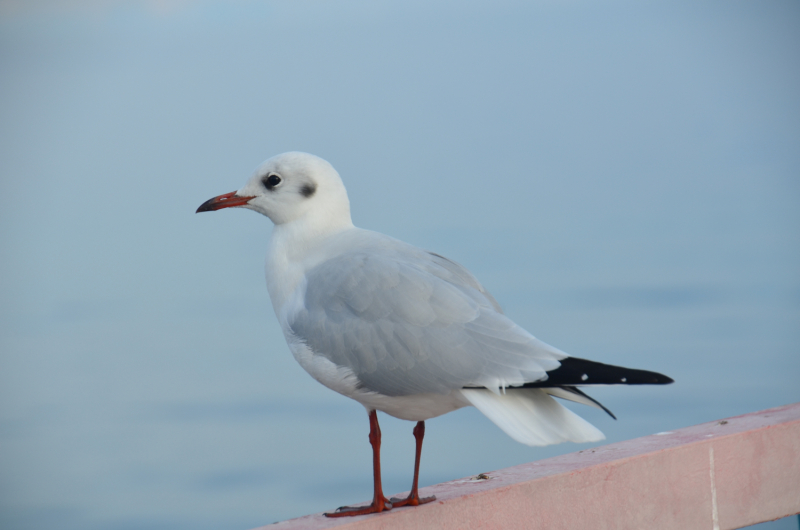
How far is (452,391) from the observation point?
6.97 ft

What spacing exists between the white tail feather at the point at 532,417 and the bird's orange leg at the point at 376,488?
0.39m

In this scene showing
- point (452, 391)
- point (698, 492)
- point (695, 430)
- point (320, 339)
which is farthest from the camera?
point (695, 430)

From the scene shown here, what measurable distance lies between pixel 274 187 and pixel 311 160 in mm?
142

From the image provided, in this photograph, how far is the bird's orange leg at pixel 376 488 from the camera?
7.53ft

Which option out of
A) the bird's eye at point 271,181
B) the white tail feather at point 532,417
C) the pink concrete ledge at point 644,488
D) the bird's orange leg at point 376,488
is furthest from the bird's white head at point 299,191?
the pink concrete ledge at point 644,488

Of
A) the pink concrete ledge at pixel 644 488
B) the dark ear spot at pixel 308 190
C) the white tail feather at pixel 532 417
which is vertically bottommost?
the pink concrete ledge at pixel 644 488

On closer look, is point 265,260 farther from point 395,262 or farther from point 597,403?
point 597,403

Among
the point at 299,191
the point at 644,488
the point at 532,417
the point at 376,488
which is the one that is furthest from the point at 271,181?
the point at 644,488

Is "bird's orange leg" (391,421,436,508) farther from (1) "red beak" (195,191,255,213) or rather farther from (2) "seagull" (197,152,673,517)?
(1) "red beak" (195,191,255,213)

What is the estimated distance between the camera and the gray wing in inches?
82.2

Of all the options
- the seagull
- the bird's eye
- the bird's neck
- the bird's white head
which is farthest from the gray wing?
the bird's eye

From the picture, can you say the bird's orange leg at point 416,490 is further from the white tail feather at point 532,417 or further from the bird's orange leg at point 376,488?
the white tail feather at point 532,417

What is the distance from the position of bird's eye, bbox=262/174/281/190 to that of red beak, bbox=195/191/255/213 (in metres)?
0.08

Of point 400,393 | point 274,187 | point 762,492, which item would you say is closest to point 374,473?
point 400,393
